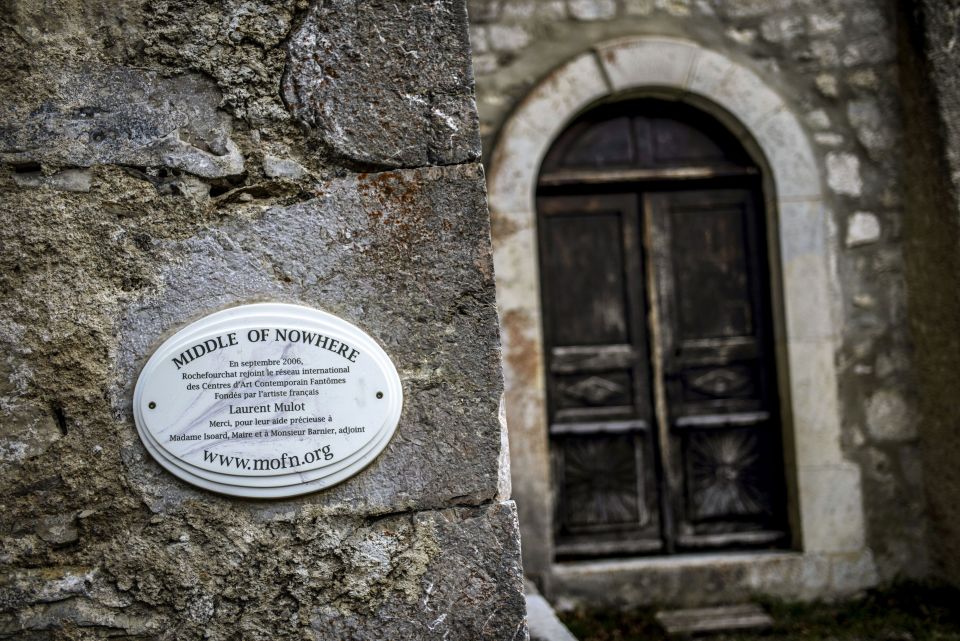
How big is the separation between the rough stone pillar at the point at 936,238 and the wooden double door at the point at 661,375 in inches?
25.9

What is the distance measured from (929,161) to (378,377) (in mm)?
3163

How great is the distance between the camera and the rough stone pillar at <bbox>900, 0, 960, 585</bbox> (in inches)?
133

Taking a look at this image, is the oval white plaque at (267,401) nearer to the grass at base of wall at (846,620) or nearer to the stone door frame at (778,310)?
the stone door frame at (778,310)

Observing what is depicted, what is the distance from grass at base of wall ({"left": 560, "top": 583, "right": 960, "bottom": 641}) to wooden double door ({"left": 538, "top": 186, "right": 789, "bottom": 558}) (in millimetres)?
392

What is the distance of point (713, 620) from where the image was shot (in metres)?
3.39

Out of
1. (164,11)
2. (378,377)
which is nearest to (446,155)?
(378,377)

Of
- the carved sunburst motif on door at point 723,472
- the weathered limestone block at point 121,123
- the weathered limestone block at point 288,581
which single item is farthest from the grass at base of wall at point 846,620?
the weathered limestone block at point 121,123

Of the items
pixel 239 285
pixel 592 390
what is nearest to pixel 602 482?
pixel 592 390

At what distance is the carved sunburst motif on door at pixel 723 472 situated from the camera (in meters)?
3.83

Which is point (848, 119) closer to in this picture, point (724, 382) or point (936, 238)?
point (936, 238)

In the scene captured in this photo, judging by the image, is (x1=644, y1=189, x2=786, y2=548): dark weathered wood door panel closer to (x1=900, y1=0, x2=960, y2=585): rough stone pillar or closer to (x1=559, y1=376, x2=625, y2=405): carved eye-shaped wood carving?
(x1=559, y1=376, x2=625, y2=405): carved eye-shaped wood carving

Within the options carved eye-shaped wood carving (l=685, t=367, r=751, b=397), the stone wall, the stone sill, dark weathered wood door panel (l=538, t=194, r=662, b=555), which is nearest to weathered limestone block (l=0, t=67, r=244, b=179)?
the stone wall

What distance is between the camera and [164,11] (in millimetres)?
1369

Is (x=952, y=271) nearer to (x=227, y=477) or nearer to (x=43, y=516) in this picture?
(x=227, y=477)
